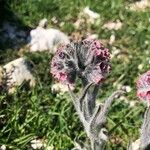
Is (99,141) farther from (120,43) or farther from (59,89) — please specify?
(120,43)

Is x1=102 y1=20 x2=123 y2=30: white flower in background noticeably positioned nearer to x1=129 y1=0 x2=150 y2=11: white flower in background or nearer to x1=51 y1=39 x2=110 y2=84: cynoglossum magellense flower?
x1=129 y1=0 x2=150 y2=11: white flower in background

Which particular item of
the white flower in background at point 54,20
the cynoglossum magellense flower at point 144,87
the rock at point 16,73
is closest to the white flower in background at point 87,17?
the white flower in background at point 54,20

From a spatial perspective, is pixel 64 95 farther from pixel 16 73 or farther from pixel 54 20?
pixel 54 20

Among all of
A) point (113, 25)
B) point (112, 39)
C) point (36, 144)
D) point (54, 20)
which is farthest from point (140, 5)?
point (36, 144)

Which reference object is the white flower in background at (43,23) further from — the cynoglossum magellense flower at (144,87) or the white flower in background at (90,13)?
the cynoglossum magellense flower at (144,87)

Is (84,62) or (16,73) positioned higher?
(84,62)

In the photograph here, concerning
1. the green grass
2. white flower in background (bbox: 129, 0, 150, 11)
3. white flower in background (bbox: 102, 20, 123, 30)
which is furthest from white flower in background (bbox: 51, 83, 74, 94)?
white flower in background (bbox: 129, 0, 150, 11)
